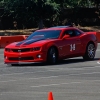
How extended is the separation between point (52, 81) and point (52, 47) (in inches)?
197

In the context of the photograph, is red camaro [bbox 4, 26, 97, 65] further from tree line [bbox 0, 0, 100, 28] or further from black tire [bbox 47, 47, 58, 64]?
tree line [bbox 0, 0, 100, 28]

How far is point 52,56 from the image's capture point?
758 inches

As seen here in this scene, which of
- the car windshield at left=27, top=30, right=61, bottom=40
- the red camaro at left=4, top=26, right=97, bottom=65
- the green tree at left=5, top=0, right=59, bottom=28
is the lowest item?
the red camaro at left=4, top=26, right=97, bottom=65

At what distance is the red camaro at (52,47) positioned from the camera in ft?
62.2

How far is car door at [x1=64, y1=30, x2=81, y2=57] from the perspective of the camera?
20.0 meters

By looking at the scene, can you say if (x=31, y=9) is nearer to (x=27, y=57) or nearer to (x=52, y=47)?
(x=52, y=47)

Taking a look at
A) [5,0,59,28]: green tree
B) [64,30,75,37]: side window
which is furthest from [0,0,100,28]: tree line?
[64,30,75,37]: side window

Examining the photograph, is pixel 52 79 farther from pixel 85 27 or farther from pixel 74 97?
pixel 85 27

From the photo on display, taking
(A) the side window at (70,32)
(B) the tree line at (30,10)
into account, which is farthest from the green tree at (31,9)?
(A) the side window at (70,32)

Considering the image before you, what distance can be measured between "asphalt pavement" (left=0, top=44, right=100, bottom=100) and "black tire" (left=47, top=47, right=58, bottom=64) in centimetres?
26

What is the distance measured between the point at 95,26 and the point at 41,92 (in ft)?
135

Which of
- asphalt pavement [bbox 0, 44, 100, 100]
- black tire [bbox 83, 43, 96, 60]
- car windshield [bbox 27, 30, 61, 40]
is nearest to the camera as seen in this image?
asphalt pavement [bbox 0, 44, 100, 100]

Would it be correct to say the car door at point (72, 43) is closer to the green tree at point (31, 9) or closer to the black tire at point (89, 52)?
the black tire at point (89, 52)

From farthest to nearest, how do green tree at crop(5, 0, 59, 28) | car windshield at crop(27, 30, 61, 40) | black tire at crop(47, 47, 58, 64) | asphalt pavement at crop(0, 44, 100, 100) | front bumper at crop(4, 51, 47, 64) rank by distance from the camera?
green tree at crop(5, 0, 59, 28) → car windshield at crop(27, 30, 61, 40) → black tire at crop(47, 47, 58, 64) → front bumper at crop(4, 51, 47, 64) → asphalt pavement at crop(0, 44, 100, 100)
